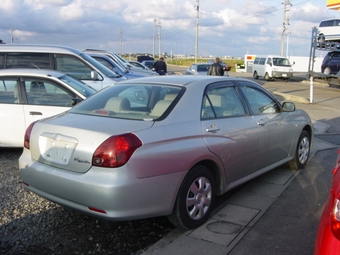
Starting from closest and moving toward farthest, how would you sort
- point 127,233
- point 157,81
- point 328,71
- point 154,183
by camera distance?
point 154,183, point 127,233, point 157,81, point 328,71

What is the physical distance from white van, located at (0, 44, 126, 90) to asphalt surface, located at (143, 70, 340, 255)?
15.8 ft

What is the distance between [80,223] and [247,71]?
1746 inches

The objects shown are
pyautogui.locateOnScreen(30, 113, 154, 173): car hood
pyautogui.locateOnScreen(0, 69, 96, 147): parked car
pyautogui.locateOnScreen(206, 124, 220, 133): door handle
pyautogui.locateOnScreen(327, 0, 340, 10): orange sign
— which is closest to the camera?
pyautogui.locateOnScreen(30, 113, 154, 173): car hood

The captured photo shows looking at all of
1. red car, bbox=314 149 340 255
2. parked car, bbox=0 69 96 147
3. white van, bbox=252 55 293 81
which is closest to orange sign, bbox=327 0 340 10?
white van, bbox=252 55 293 81

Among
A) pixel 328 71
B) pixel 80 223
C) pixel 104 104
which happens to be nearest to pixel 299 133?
pixel 104 104

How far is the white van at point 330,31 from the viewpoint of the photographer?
21.7 metres

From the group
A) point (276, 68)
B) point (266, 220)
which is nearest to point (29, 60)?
point (266, 220)

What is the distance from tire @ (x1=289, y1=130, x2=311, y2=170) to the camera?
232 inches

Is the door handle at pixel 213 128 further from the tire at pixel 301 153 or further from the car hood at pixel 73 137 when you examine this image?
the tire at pixel 301 153

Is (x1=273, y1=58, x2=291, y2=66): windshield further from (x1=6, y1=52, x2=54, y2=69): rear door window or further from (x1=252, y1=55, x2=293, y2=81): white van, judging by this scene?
(x1=6, y1=52, x2=54, y2=69): rear door window

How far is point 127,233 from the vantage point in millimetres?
3797

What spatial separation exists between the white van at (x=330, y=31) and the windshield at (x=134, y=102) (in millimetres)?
20255

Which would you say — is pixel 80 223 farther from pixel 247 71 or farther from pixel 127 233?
pixel 247 71

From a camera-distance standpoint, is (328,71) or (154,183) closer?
(154,183)
